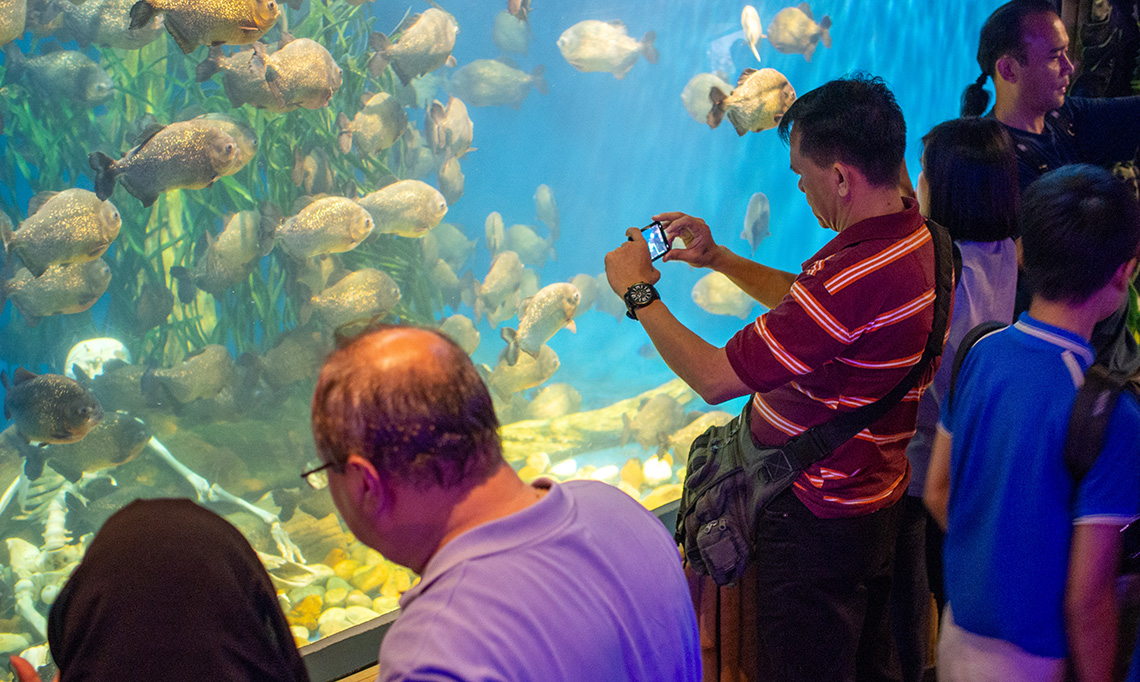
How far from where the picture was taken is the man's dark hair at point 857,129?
1764 millimetres

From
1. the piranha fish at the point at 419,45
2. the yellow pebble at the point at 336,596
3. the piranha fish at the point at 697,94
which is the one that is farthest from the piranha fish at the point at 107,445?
the piranha fish at the point at 697,94

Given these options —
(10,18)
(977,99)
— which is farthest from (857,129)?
(10,18)

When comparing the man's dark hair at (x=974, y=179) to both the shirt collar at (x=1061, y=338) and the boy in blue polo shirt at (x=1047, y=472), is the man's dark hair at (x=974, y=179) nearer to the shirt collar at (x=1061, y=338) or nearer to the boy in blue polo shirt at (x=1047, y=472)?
the boy in blue polo shirt at (x=1047, y=472)

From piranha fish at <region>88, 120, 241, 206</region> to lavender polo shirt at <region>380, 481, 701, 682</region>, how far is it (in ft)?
13.1

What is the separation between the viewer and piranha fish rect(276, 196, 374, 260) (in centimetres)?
507

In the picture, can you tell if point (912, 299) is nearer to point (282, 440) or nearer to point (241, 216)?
point (241, 216)

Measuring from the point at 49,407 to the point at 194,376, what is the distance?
2038 millimetres

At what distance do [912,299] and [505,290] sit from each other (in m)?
6.55

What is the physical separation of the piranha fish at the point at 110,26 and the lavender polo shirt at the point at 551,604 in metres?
5.90

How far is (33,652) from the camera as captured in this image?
4.39m

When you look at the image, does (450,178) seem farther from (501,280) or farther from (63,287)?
(63,287)

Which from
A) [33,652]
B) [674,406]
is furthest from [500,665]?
[674,406]

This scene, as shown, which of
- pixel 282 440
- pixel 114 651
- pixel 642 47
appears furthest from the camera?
pixel 642 47

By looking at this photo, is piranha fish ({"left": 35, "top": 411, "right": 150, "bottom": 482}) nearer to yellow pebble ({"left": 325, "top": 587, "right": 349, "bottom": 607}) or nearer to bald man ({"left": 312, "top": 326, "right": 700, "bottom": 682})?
yellow pebble ({"left": 325, "top": 587, "right": 349, "bottom": 607})
